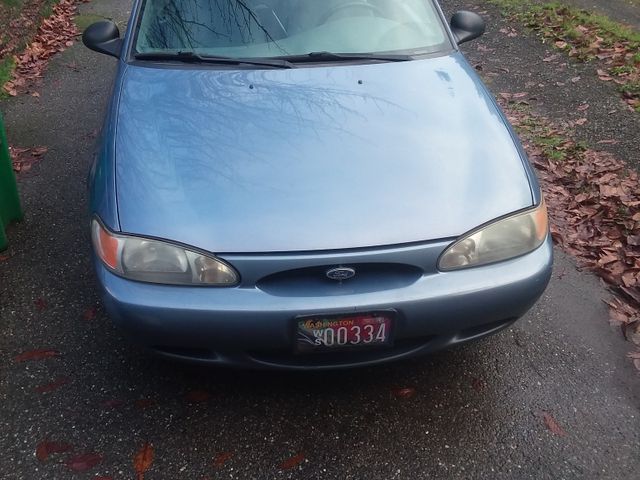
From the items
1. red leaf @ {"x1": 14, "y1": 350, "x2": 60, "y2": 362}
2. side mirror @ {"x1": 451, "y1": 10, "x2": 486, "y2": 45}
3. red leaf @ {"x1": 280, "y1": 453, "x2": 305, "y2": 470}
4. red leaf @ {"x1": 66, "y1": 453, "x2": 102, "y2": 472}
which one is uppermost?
side mirror @ {"x1": 451, "y1": 10, "x2": 486, "y2": 45}

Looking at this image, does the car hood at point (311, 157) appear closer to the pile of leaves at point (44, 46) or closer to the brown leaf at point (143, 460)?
the brown leaf at point (143, 460)

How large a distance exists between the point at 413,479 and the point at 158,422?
980 mm

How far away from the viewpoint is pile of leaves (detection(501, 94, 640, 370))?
307 cm

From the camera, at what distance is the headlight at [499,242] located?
80.4 inches

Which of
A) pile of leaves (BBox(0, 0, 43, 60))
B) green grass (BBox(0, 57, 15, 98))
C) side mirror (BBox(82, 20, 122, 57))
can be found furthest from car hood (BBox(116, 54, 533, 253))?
pile of leaves (BBox(0, 0, 43, 60))

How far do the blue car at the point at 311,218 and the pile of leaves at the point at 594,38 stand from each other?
337cm

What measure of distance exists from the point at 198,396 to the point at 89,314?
80 cm

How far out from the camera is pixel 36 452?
2201 millimetres

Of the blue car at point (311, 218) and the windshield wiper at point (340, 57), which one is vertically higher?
the windshield wiper at point (340, 57)

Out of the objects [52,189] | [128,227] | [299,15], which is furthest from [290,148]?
[52,189]

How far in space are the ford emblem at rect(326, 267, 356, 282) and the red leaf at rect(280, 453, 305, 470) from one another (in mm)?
706

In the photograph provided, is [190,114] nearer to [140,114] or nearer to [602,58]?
[140,114]

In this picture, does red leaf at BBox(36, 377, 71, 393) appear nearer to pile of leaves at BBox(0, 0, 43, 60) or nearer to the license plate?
the license plate

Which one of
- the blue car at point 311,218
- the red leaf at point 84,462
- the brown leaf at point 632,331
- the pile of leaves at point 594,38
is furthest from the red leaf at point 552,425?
the pile of leaves at point 594,38
